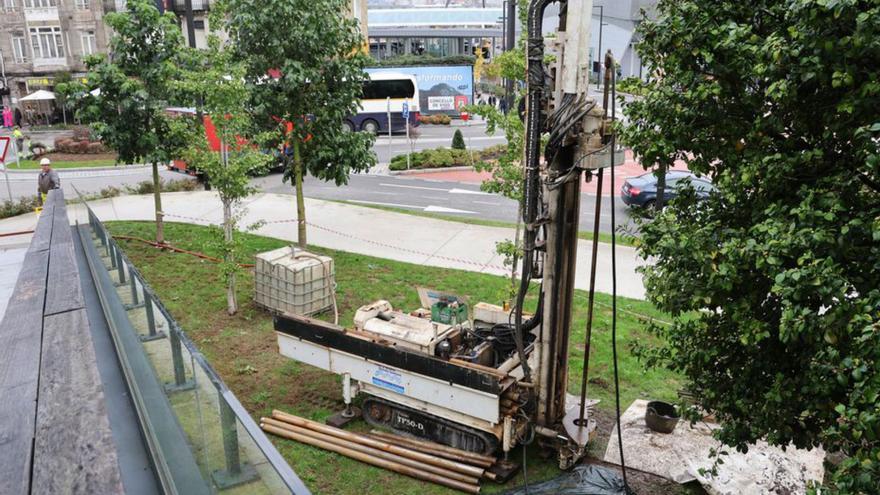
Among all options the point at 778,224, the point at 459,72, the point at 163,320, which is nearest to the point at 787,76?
the point at 778,224

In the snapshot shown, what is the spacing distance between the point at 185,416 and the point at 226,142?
9.23 metres

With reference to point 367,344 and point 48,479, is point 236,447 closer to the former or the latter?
point 48,479

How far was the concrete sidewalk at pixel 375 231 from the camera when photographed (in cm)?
1623

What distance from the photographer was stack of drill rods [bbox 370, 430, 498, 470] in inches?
333

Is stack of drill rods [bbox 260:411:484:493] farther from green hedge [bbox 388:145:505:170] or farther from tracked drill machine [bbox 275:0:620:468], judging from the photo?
green hedge [bbox 388:145:505:170]

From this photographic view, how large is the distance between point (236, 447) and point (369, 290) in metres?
11.4

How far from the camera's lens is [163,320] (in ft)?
15.0

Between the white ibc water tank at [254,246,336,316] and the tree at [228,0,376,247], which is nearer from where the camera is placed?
the white ibc water tank at [254,246,336,316]

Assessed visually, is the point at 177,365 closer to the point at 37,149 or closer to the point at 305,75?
the point at 305,75

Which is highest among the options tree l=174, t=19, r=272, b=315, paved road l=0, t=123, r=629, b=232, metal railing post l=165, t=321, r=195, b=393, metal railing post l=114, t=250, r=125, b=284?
tree l=174, t=19, r=272, b=315

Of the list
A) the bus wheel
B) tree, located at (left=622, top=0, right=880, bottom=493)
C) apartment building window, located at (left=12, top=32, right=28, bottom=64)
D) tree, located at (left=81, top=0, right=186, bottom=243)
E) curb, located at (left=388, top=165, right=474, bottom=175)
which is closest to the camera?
tree, located at (left=622, top=0, right=880, bottom=493)

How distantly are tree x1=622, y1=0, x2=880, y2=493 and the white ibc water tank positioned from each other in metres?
7.52

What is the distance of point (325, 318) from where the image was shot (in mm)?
12906

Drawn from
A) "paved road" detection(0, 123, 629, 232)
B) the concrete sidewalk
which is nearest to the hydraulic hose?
the concrete sidewalk
